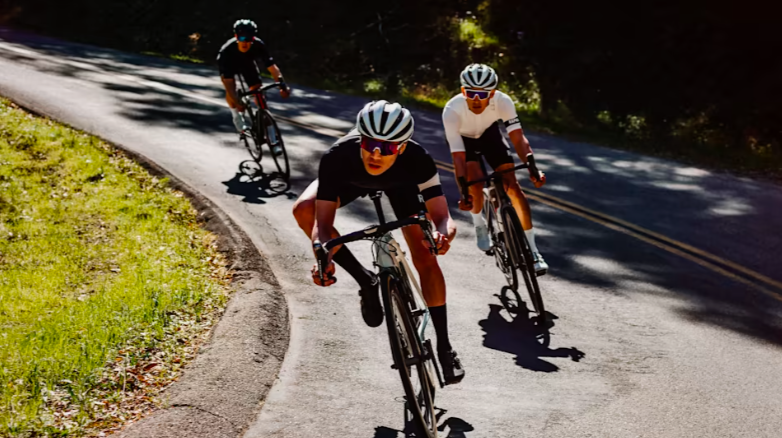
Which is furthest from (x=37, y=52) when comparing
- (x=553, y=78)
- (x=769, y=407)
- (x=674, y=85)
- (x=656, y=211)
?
(x=769, y=407)

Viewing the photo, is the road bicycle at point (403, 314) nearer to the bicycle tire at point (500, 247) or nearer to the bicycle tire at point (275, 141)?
the bicycle tire at point (500, 247)

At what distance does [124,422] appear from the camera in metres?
5.88

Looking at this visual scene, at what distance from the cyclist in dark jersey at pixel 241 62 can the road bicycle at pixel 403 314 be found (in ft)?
27.1

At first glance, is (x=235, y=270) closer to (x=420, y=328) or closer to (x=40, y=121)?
(x=420, y=328)

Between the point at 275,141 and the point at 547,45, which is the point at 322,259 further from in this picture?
the point at 547,45

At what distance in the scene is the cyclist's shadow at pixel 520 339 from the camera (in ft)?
25.2

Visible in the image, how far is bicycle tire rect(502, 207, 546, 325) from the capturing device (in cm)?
855

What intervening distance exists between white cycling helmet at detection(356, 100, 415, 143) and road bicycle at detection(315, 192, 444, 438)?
50 cm

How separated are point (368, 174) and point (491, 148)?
11.6 ft

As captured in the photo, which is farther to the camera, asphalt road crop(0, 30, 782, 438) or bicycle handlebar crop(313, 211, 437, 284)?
asphalt road crop(0, 30, 782, 438)

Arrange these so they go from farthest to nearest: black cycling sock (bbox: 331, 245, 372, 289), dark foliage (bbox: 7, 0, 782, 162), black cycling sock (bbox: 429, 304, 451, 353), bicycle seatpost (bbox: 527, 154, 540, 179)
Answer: dark foliage (bbox: 7, 0, 782, 162), bicycle seatpost (bbox: 527, 154, 540, 179), black cycling sock (bbox: 429, 304, 451, 353), black cycling sock (bbox: 331, 245, 372, 289)

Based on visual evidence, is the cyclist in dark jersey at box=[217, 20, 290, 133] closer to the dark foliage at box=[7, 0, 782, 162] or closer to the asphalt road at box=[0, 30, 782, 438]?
the asphalt road at box=[0, 30, 782, 438]

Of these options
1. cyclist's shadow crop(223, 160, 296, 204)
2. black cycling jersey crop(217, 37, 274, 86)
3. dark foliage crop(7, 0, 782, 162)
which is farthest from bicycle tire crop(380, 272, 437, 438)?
dark foliage crop(7, 0, 782, 162)

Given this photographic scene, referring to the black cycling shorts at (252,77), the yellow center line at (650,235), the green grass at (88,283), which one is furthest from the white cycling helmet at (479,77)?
the black cycling shorts at (252,77)
